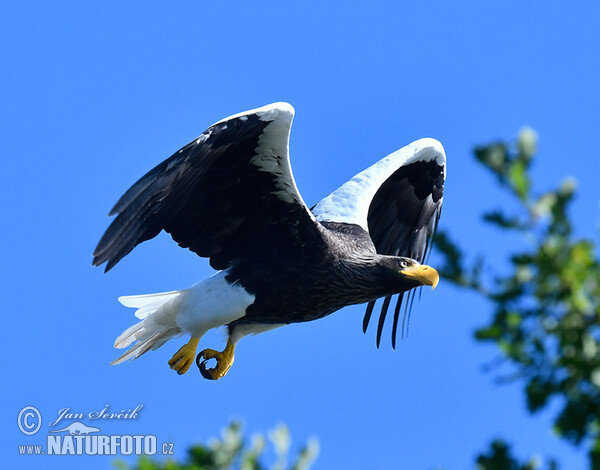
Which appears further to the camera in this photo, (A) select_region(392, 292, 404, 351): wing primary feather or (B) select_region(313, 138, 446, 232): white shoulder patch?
(A) select_region(392, 292, 404, 351): wing primary feather

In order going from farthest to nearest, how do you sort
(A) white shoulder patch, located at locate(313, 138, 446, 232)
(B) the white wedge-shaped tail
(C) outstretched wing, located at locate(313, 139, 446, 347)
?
(C) outstretched wing, located at locate(313, 139, 446, 347)
(A) white shoulder patch, located at locate(313, 138, 446, 232)
(B) the white wedge-shaped tail

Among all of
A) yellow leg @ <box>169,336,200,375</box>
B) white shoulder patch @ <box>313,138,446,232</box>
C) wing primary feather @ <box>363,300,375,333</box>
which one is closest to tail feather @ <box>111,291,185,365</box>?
yellow leg @ <box>169,336,200,375</box>

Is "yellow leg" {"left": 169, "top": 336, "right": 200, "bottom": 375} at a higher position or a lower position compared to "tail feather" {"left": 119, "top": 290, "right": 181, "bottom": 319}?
lower

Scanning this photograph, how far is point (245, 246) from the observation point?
21.8ft

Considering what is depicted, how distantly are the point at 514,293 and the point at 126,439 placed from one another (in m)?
4.76

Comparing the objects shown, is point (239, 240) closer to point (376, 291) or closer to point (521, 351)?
point (376, 291)

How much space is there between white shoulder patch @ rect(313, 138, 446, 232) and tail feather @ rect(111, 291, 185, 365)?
139 cm

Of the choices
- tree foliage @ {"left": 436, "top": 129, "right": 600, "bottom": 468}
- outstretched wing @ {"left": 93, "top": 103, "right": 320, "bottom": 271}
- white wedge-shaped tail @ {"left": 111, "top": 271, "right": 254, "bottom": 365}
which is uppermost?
outstretched wing @ {"left": 93, "top": 103, "right": 320, "bottom": 271}

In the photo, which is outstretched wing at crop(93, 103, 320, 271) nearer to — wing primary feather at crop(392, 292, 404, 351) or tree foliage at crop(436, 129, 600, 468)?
wing primary feather at crop(392, 292, 404, 351)

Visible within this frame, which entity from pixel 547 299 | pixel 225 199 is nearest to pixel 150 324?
pixel 225 199

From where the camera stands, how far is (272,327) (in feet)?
22.9

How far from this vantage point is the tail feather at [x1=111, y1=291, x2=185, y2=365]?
6727 millimetres

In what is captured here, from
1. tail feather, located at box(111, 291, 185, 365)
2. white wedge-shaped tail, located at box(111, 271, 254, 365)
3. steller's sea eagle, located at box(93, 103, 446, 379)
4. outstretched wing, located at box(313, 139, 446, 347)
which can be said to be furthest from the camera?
outstretched wing, located at box(313, 139, 446, 347)

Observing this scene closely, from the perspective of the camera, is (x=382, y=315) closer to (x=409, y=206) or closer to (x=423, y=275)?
(x=409, y=206)
